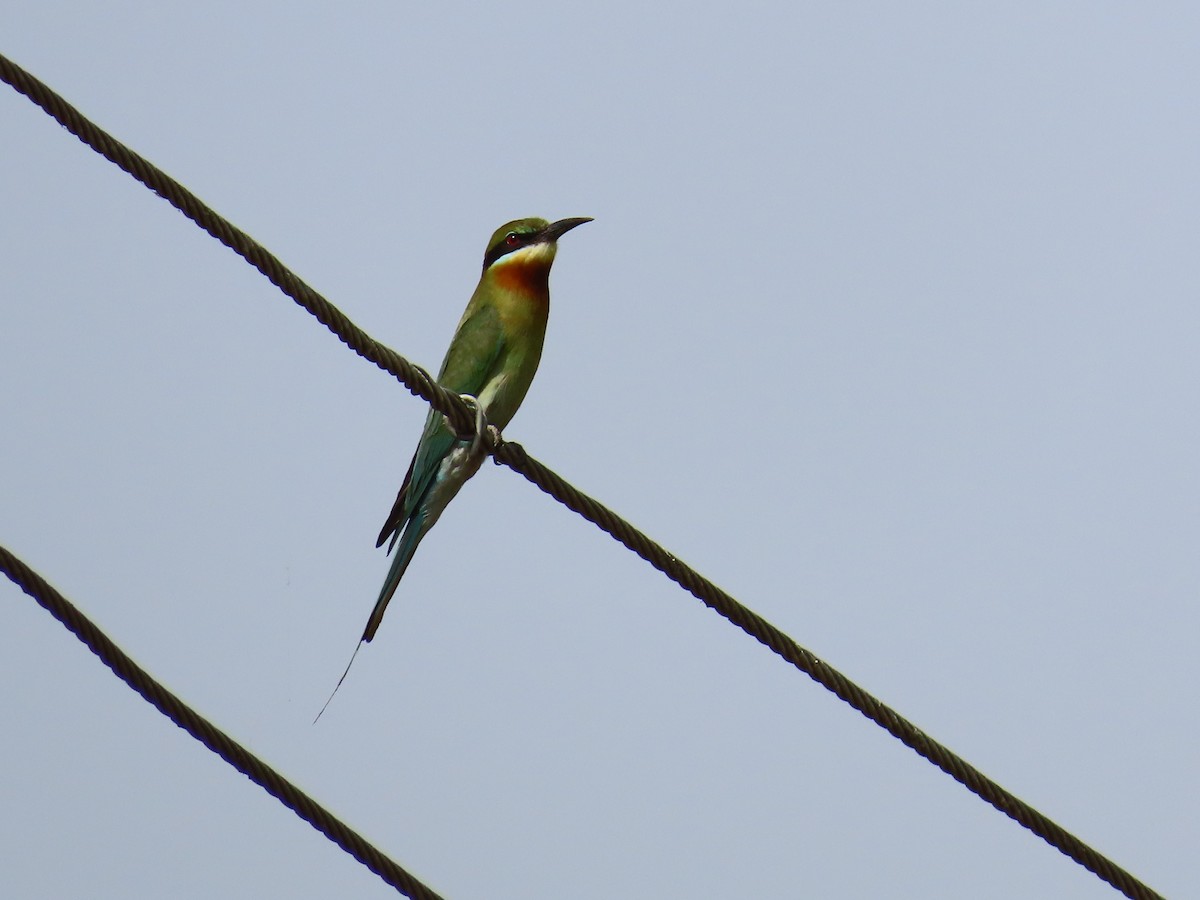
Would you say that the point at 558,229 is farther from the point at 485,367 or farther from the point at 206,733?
the point at 206,733

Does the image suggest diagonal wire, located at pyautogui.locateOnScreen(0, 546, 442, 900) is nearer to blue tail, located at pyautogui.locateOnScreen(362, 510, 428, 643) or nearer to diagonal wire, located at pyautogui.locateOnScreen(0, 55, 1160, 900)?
diagonal wire, located at pyautogui.locateOnScreen(0, 55, 1160, 900)

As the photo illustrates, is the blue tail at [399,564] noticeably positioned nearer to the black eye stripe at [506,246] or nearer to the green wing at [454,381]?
the green wing at [454,381]

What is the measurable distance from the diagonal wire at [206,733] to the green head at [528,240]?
329cm

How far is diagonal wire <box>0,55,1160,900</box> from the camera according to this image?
2.65 metres

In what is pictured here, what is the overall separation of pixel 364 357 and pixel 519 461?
51cm

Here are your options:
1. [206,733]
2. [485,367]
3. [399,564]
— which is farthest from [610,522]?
[485,367]

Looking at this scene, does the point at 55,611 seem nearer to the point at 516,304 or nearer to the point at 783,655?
the point at 783,655

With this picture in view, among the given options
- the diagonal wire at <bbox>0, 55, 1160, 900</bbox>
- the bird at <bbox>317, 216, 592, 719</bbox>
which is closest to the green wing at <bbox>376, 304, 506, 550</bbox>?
the bird at <bbox>317, 216, 592, 719</bbox>

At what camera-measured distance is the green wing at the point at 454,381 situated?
4777 millimetres

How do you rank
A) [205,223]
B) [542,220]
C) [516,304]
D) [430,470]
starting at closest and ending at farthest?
[205,223] → [430,470] → [516,304] → [542,220]

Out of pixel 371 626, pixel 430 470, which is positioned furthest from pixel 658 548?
pixel 430 470

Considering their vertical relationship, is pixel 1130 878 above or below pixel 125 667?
above

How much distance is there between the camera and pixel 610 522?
311 cm

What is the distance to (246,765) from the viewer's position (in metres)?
2.45
